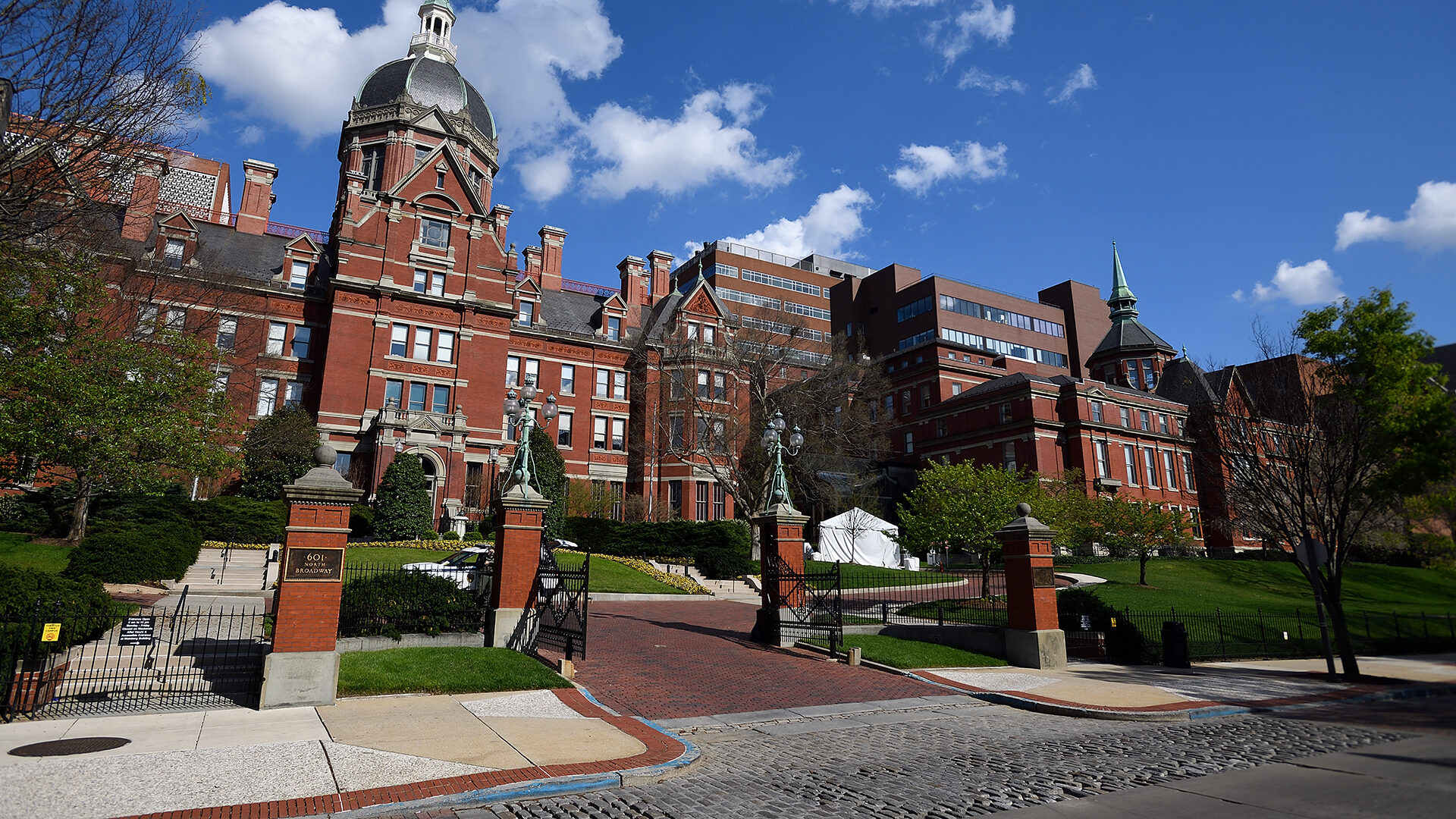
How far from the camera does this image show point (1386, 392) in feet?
52.4

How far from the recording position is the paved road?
6.40m

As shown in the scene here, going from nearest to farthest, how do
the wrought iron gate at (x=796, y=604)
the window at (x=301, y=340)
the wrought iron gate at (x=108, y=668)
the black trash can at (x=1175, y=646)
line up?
the wrought iron gate at (x=108, y=668) < the wrought iron gate at (x=796, y=604) < the black trash can at (x=1175, y=646) < the window at (x=301, y=340)

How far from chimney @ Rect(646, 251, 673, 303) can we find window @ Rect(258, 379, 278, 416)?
26.7 meters

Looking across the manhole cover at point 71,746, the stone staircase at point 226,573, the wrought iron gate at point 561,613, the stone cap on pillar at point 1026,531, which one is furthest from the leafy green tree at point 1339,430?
the stone staircase at point 226,573

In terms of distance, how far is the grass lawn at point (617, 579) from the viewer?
2469cm

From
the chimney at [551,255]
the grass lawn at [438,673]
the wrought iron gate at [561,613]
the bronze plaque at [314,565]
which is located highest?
the chimney at [551,255]

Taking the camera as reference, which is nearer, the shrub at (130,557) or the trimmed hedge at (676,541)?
the shrub at (130,557)

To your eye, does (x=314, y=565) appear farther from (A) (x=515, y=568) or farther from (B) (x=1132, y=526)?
(B) (x=1132, y=526)

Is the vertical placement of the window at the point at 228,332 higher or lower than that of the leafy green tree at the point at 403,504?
higher

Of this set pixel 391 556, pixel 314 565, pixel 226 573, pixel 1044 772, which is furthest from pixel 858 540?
pixel 314 565

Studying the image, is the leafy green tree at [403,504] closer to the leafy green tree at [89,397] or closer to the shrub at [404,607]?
the leafy green tree at [89,397]

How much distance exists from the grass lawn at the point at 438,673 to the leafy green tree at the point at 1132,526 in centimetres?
2675

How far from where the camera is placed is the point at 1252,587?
32.7 meters

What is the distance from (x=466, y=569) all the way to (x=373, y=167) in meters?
38.5
